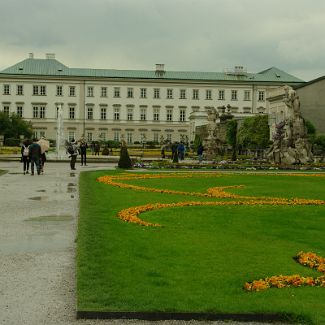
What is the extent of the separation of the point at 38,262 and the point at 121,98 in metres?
85.7

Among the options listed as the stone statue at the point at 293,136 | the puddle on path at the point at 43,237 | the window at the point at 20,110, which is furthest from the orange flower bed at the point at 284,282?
the window at the point at 20,110

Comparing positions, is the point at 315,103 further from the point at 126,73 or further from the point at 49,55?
the point at 49,55

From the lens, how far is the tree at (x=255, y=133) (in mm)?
50781

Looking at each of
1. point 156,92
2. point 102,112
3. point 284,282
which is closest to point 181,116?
point 156,92

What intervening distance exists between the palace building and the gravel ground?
77.5 m

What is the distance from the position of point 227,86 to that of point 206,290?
8853 centimetres

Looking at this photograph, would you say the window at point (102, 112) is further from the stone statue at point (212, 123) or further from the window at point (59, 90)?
the stone statue at point (212, 123)

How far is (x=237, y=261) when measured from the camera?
7.70 meters

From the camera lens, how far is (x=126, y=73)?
3686 inches

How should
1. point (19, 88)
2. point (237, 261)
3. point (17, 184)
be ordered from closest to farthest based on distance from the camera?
1. point (237, 261)
2. point (17, 184)
3. point (19, 88)

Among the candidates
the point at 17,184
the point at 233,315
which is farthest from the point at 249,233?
the point at 17,184

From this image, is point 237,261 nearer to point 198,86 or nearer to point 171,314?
point 171,314

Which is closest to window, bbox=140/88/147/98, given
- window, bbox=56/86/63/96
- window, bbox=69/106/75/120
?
window, bbox=69/106/75/120

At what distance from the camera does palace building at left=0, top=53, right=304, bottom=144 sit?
90.4m
